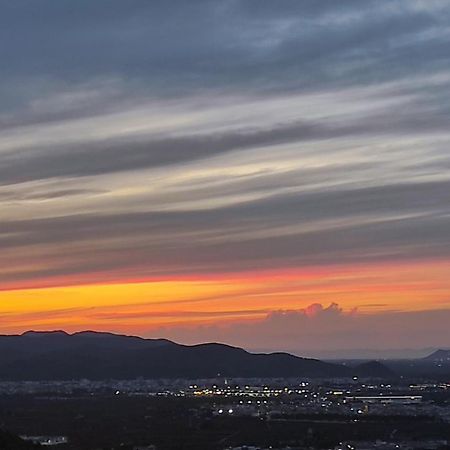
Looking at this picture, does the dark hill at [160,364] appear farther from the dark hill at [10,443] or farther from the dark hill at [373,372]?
the dark hill at [10,443]

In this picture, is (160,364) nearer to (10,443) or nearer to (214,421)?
(214,421)

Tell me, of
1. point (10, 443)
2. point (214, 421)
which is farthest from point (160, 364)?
point (10, 443)

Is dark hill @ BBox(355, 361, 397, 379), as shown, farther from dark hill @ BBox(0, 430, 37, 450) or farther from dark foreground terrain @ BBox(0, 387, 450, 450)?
dark hill @ BBox(0, 430, 37, 450)

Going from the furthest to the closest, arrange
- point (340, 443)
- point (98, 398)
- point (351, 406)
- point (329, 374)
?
point (329, 374)
point (98, 398)
point (351, 406)
point (340, 443)

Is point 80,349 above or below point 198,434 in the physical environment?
above

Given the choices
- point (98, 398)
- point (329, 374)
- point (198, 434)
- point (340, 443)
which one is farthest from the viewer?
point (329, 374)

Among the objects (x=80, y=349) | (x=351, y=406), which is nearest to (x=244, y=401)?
(x=351, y=406)

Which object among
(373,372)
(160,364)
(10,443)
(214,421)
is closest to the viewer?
(10,443)

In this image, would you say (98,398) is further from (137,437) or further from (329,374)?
(329,374)
